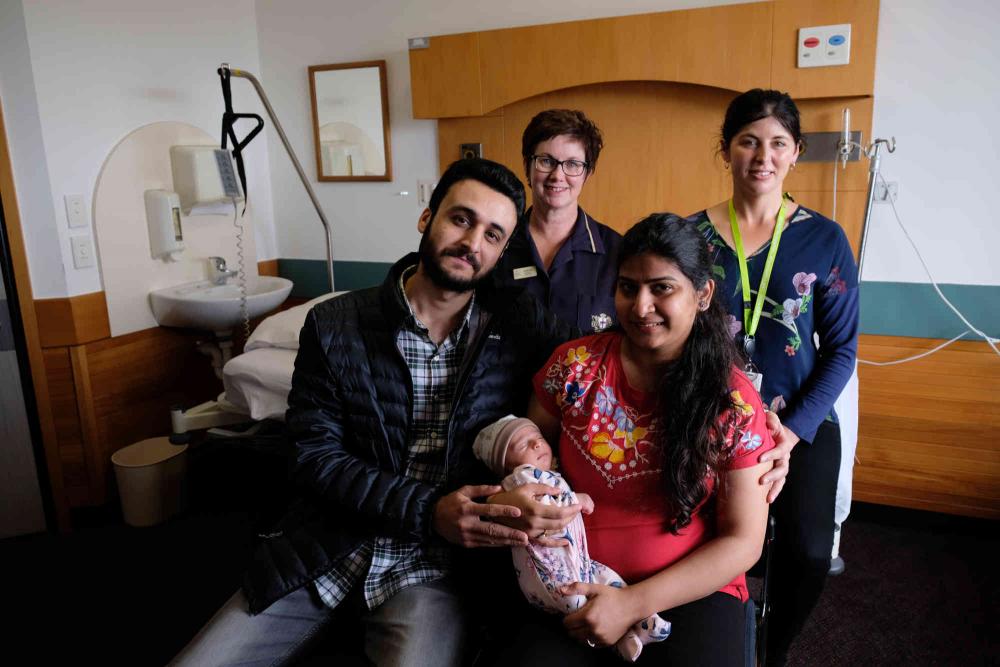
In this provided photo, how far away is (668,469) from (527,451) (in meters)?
0.27

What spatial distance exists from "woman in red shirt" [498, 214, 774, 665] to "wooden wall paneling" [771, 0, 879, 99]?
1737mm

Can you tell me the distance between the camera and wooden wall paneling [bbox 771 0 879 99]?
2598 mm

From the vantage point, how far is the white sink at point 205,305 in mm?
3236

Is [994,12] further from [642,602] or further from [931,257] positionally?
[642,602]

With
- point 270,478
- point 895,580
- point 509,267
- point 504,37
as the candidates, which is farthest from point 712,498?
point 504,37

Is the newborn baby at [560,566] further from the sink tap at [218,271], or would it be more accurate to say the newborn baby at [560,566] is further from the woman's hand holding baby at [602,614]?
the sink tap at [218,271]

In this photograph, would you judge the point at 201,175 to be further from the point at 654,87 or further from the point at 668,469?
the point at 668,469

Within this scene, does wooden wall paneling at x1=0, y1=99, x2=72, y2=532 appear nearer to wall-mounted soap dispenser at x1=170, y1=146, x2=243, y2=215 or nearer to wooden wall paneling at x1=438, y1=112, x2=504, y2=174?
wall-mounted soap dispenser at x1=170, y1=146, x2=243, y2=215

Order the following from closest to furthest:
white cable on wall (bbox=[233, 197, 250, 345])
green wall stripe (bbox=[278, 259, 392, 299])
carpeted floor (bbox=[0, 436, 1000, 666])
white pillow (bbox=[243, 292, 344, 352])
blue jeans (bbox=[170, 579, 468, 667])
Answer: blue jeans (bbox=[170, 579, 468, 667]) < carpeted floor (bbox=[0, 436, 1000, 666]) < white pillow (bbox=[243, 292, 344, 352]) < white cable on wall (bbox=[233, 197, 250, 345]) < green wall stripe (bbox=[278, 259, 392, 299])

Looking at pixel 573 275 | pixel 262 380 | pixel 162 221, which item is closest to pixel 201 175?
pixel 162 221

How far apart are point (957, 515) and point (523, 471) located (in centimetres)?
246

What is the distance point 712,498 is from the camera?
1.32 m

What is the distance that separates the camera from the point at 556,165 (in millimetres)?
1943

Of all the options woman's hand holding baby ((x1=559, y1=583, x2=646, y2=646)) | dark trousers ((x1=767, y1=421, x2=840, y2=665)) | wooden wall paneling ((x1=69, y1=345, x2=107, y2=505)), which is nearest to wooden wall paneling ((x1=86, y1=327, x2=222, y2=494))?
wooden wall paneling ((x1=69, y1=345, x2=107, y2=505))
